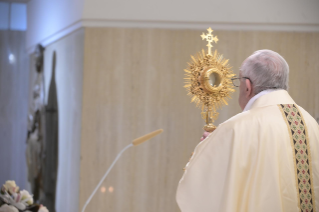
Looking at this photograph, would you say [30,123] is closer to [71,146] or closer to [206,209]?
[71,146]

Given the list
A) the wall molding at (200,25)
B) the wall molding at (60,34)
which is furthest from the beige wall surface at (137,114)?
the wall molding at (60,34)

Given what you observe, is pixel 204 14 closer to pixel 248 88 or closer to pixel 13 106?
pixel 248 88

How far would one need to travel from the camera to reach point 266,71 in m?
2.31

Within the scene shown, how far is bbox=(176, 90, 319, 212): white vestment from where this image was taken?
2.22 metres

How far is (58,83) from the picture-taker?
5.43 m

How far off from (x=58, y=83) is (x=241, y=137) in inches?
146

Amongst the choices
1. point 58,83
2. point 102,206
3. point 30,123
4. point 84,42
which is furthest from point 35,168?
point 84,42

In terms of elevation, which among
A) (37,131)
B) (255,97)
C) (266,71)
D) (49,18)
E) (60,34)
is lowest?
(37,131)

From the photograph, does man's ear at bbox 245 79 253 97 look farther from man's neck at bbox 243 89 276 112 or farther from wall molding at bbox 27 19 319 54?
wall molding at bbox 27 19 319 54

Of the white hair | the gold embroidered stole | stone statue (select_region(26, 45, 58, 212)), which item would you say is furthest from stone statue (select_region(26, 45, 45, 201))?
the gold embroidered stole

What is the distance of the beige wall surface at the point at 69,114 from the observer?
4.61m

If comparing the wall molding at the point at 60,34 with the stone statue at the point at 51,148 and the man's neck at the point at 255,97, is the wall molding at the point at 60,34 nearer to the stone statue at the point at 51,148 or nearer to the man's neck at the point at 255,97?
the stone statue at the point at 51,148

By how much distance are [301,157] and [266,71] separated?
0.54 meters

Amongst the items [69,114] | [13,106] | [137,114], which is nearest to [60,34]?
[69,114]
